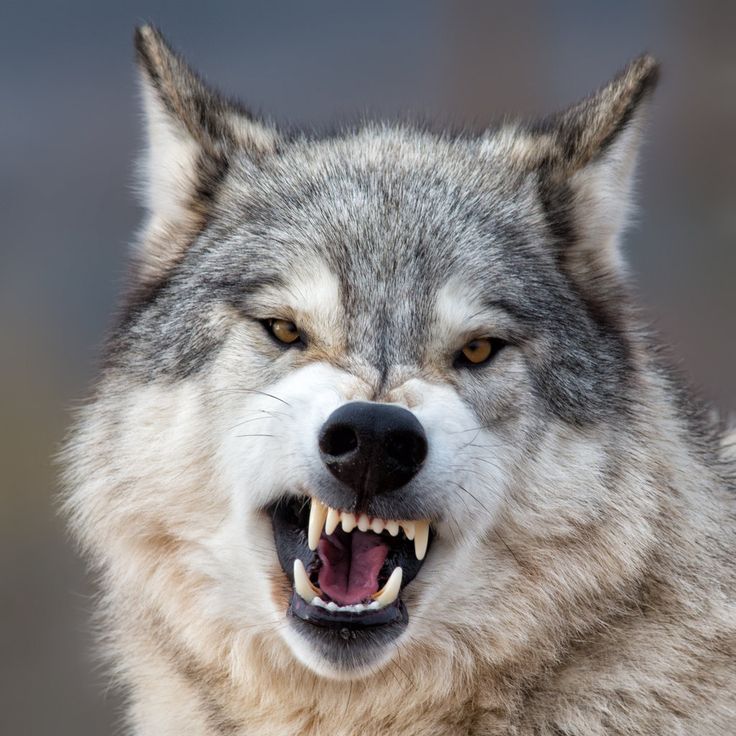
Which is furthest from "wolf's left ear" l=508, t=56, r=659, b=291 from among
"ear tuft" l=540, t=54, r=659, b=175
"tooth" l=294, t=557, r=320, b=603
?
"tooth" l=294, t=557, r=320, b=603

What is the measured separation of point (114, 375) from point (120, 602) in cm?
90

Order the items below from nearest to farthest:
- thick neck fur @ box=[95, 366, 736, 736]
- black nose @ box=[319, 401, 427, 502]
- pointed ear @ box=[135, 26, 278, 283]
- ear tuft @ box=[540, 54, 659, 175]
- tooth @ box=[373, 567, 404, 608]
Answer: black nose @ box=[319, 401, 427, 502] → tooth @ box=[373, 567, 404, 608] → thick neck fur @ box=[95, 366, 736, 736] → ear tuft @ box=[540, 54, 659, 175] → pointed ear @ box=[135, 26, 278, 283]

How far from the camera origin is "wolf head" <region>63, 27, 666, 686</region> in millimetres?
4078

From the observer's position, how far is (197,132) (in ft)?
16.7

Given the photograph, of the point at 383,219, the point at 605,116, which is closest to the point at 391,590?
the point at 383,219

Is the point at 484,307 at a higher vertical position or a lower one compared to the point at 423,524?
higher

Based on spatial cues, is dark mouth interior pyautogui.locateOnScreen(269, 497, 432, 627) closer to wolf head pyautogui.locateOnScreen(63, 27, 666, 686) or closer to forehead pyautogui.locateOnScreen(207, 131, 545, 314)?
wolf head pyautogui.locateOnScreen(63, 27, 666, 686)

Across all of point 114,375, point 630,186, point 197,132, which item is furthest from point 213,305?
point 630,186

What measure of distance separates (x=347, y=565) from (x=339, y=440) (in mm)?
469

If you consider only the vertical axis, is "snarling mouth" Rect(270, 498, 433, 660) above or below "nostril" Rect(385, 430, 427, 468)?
below

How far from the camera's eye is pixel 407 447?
3916mm

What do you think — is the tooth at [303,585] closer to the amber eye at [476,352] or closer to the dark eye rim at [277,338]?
the dark eye rim at [277,338]

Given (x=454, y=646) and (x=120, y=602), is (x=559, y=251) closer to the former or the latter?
(x=454, y=646)

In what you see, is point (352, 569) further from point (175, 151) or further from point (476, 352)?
point (175, 151)
